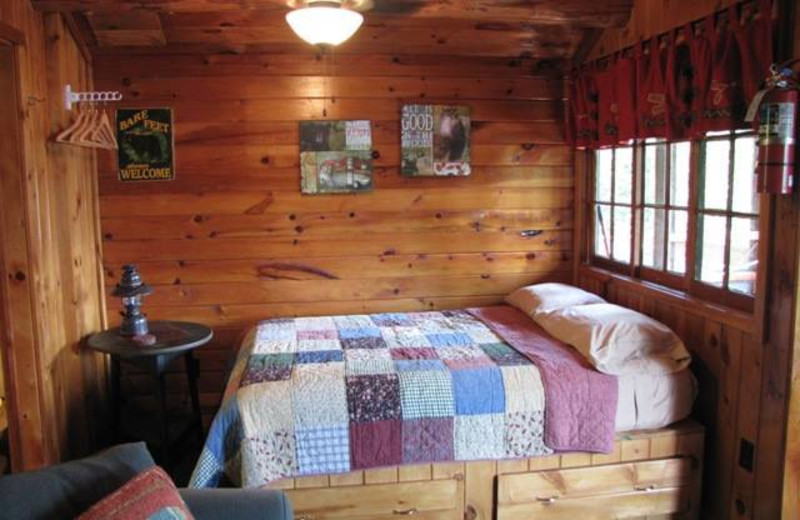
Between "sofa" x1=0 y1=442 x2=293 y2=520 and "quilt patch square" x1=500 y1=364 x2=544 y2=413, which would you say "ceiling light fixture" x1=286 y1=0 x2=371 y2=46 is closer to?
"quilt patch square" x1=500 y1=364 x2=544 y2=413

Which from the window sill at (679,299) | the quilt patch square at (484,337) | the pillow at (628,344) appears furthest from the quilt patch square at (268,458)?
the window sill at (679,299)

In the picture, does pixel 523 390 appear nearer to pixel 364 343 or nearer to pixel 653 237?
pixel 364 343

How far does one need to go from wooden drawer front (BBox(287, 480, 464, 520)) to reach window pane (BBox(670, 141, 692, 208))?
153 cm

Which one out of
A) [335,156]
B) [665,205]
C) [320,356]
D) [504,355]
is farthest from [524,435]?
[335,156]

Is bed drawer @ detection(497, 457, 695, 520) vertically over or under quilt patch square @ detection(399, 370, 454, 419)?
under

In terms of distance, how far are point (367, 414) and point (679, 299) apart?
1395 mm

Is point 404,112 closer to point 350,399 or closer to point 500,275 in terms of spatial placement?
point 500,275

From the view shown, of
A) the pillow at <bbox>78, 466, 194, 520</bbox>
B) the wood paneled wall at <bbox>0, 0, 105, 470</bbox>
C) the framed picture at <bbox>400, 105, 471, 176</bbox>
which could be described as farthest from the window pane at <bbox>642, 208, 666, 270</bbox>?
the wood paneled wall at <bbox>0, 0, 105, 470</bbox>

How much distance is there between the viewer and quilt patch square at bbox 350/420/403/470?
2299 millimetres

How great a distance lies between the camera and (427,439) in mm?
2338

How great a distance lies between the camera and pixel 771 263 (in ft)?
7.10

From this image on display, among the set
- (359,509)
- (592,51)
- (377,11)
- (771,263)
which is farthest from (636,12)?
(359,509)

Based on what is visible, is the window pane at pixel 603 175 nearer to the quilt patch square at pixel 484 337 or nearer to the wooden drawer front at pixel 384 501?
the quilt patch square at pixel 484 337

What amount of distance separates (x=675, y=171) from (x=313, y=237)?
1830 millimetres
